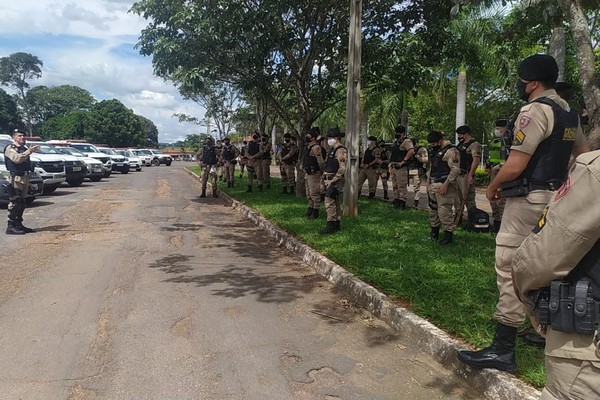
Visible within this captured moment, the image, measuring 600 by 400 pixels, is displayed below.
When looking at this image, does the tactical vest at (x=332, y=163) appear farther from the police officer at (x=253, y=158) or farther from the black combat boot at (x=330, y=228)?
the police officer at (x=253, y=158)

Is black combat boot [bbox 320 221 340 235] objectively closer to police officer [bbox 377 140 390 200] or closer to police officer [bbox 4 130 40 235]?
police officer [bbox 377 140 390 200]

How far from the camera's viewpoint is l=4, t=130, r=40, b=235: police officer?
812cm

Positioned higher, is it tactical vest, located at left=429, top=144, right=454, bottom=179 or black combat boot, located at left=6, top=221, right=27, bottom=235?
tactical vest, located at left=429, top=144, right=454, bottom=179

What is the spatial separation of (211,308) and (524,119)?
3.26 m

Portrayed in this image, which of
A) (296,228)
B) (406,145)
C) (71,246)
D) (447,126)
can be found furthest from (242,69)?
(447,126)

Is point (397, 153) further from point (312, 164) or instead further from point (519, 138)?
point (519, 138)

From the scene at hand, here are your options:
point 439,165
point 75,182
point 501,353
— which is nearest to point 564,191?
point 501,353

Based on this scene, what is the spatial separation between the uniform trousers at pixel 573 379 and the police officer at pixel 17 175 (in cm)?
859

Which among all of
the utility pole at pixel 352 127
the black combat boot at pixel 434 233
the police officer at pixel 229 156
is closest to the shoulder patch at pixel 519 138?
the black combat boot at pixel 434 233

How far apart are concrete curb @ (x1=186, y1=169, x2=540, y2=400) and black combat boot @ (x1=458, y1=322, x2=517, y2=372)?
0.05 metres

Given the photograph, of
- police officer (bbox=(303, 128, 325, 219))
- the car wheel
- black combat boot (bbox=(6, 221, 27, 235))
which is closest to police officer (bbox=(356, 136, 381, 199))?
police officer (bbox=(303, 128, 325, 219))

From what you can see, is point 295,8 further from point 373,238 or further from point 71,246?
point 71,246

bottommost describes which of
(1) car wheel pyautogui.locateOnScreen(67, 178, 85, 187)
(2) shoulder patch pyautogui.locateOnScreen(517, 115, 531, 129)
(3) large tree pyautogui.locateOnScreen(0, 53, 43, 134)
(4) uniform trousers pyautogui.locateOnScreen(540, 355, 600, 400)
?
(1) car wheel pyautogui.locateOnScreen(67, 178, 85, 187)

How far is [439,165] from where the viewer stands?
22.4 feet
